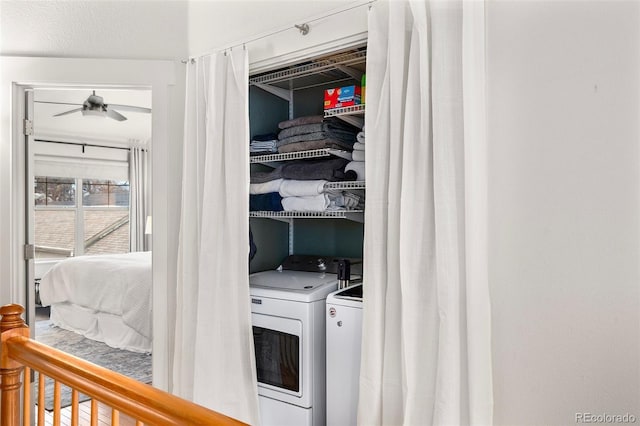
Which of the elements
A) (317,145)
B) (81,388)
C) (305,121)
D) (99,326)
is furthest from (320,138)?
(99,326)

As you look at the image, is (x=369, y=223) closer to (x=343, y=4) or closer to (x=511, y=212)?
(x=511, y=212)

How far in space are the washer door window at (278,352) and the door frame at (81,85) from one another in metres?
0.55

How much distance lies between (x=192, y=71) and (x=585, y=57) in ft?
5.98

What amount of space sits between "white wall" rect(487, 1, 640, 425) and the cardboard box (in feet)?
2.49

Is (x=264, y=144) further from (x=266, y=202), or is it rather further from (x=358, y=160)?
(x=358, y=160)

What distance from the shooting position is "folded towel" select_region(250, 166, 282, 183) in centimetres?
266

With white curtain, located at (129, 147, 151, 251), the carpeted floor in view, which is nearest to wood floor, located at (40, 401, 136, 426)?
the carpeted floor

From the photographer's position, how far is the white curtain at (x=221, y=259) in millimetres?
2264

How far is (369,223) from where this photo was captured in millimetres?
1811

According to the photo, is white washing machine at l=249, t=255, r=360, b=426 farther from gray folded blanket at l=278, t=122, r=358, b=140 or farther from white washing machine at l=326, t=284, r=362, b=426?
gray folded blanket at l=278, t=122, r=358, b=140

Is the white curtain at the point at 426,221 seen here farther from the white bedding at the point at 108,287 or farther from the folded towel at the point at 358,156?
the white bedding at the point at 108,287

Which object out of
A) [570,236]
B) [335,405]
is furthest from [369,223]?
[335,405]

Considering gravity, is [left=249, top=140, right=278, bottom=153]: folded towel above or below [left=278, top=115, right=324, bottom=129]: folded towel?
below

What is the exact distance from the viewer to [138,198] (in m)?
6.76
